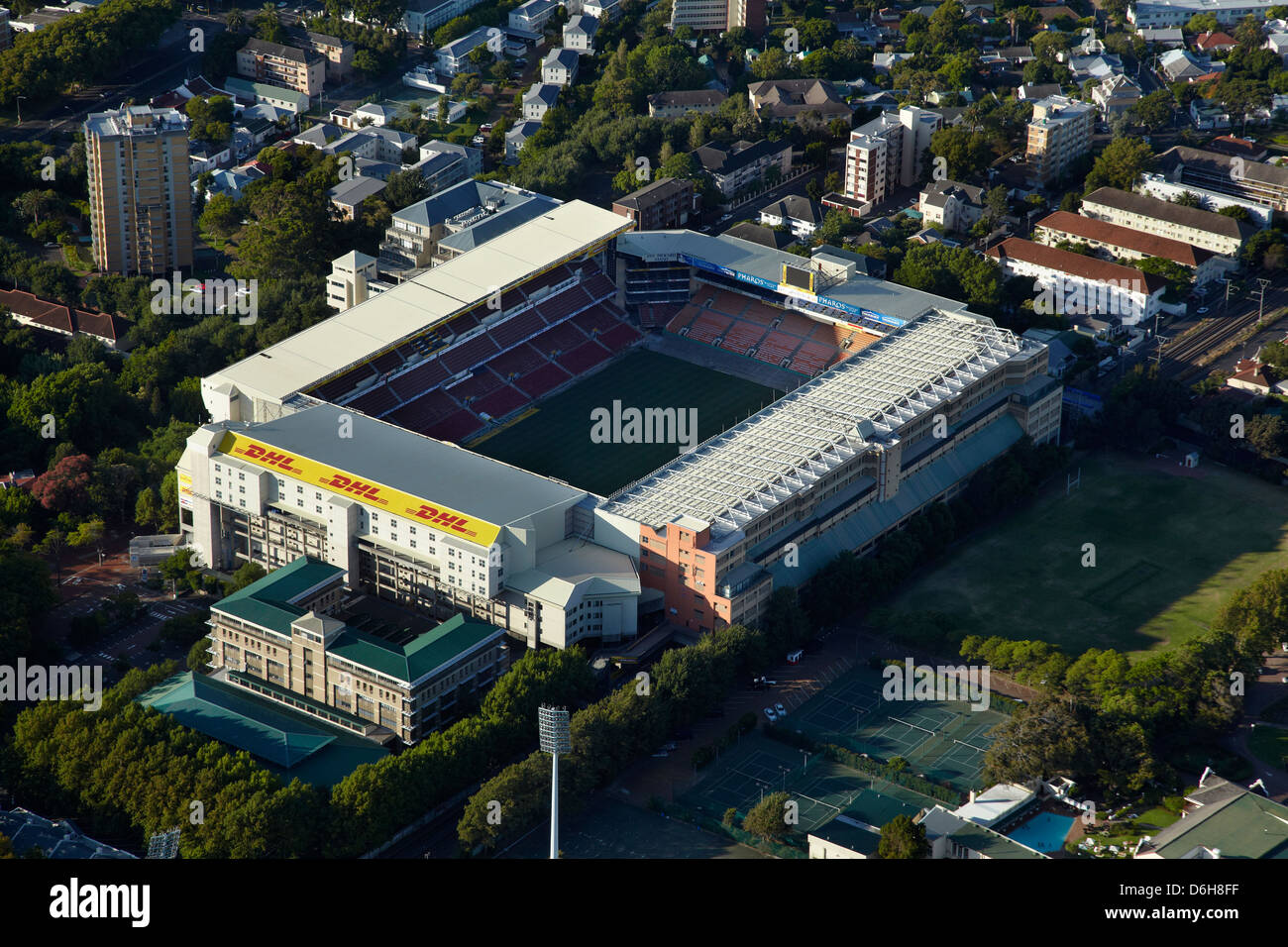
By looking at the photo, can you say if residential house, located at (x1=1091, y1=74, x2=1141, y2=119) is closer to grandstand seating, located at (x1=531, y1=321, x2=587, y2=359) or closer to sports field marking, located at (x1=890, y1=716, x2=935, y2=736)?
grandstand seating, located at (x1=531, y1=321, x2=587, y2=359)

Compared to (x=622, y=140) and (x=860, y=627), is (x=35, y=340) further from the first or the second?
(x=860, y=627)

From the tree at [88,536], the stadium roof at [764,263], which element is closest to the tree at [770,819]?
the tree at [88,536]

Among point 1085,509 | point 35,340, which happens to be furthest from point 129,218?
point 1085,509

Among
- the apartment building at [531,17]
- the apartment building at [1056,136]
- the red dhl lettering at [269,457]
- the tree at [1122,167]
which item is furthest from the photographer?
the apartment building at [531,17]

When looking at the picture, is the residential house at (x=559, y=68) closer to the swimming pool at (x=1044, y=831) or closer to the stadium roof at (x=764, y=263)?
the stadium roof at (x=764, y=263)

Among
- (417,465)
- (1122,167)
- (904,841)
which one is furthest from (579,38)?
(904,841)

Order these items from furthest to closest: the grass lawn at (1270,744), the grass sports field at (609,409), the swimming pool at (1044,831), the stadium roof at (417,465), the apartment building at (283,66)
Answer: the apartment building at (283,66)
the grass sports field at (609,409)
the stadium roof at (417,465)
the grass lawn at (1270,744)
the swimming pool at (1044,831)
